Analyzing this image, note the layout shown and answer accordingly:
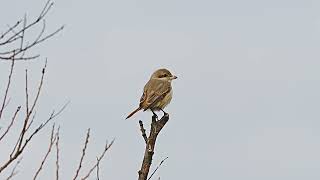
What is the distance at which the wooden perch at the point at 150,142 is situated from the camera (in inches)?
233

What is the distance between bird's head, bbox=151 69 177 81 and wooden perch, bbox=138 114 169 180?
544 centimetres

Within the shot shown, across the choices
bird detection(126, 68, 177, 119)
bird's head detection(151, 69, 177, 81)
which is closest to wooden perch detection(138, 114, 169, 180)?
bird detection(126, 68, 177, 119)

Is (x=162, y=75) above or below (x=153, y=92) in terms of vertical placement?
above

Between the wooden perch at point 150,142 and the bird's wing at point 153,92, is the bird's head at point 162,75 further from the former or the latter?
the wooden perch at point 150,142

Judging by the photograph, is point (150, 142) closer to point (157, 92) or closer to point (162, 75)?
point (157, 92)

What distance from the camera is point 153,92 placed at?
39.9ft

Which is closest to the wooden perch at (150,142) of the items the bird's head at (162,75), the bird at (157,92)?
the bird at (157,92)

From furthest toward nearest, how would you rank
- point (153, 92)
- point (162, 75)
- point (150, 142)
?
point (162, 75)
point (153, 92)
point (150, 142)

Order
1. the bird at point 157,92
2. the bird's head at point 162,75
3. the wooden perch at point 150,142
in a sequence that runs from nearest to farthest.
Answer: the wooden perch at point 150,142
the bird at point 157,92
the bird's head at point 162,75

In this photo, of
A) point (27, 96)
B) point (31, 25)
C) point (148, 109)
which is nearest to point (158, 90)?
point (148, 109)

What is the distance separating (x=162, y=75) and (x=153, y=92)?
25.2 inches

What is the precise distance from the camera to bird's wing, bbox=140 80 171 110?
466 inches

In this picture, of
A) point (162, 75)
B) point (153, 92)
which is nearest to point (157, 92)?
point (153, 92)

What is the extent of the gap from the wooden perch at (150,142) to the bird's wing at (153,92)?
4.63 metres
